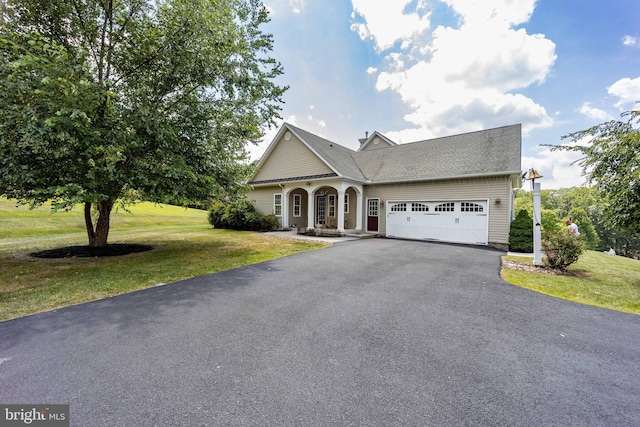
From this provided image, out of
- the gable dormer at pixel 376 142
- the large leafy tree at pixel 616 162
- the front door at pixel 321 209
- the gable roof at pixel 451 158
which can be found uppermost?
the gable dormer at pixel 376 142

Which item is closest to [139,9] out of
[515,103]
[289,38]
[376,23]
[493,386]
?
[289,38]

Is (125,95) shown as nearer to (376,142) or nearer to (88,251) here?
(88,251)

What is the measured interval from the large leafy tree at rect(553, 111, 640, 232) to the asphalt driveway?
3.97 meters

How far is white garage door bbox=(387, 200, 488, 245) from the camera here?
1241cm

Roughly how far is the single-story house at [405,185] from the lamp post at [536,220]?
124 inches

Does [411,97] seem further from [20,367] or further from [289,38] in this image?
[20,367]

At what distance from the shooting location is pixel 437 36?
41.0ft

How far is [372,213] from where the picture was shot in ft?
52.0

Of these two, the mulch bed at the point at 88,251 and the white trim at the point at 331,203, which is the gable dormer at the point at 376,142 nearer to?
the white trim at the point at 331,203

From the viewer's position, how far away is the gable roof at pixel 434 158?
41.0ft

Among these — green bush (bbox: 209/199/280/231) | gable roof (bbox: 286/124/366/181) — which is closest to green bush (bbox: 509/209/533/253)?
gable roof (bbox: 286/124/366/181)

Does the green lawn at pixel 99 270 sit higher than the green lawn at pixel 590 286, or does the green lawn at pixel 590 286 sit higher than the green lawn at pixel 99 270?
the green lawn at pixel 99 270

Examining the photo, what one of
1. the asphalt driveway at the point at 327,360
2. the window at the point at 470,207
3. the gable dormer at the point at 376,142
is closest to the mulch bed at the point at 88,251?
the asphalt driveway at the point at 327,360

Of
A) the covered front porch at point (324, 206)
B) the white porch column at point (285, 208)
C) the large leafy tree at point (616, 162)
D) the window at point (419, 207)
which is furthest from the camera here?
the white porch column at point (285, 208)
